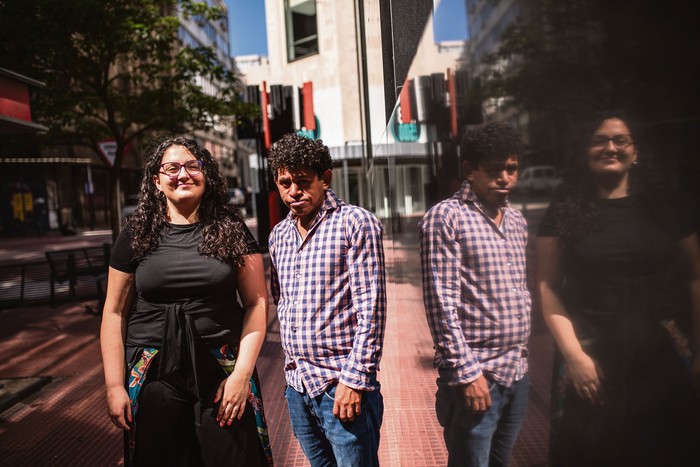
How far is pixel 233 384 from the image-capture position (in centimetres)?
209

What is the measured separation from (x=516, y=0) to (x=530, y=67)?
0.14 metres

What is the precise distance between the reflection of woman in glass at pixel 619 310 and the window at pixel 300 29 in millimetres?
21488

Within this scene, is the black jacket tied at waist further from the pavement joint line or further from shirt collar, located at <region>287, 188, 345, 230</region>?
the pavement joint line

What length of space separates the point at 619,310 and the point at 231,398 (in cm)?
149

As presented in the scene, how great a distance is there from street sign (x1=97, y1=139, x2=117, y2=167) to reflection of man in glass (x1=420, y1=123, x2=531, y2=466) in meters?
11.1

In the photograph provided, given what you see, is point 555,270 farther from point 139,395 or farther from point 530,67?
point 139,395

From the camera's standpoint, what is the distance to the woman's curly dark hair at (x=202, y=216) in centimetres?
211

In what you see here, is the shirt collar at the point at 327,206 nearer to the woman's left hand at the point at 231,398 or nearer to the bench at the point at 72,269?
the woman's left hand at the point at 231,398

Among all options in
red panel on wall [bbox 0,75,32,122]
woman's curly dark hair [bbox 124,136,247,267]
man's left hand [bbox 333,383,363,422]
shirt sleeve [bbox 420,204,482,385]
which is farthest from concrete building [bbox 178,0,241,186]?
shirt sleeve [bbox 420,204,482,385]

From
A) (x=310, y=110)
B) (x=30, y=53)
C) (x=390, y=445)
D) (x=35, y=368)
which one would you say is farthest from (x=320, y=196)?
(x=310, y=110)

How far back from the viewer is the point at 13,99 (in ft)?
18.5

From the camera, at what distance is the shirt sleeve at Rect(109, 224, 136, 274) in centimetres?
213

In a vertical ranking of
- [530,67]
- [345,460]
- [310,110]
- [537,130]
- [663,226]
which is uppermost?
[310,110]

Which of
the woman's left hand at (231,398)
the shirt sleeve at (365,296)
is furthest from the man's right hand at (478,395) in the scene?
the woman's left hand at (231,398)
